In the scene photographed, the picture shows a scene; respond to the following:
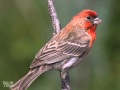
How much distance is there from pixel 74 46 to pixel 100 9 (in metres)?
1.07

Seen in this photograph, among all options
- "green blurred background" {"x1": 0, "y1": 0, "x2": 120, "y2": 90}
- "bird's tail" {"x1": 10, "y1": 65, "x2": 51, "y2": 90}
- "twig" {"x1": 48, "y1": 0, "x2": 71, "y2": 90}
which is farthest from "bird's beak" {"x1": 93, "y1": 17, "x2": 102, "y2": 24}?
"bird's tail" {"x1": 10, "y1": 65, "x2": 51, "y2": 90}

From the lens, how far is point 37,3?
42.6 metres

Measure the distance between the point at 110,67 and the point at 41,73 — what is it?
1.52 meters

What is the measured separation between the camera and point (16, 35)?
4259 cm

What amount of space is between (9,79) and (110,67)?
1.56 meters

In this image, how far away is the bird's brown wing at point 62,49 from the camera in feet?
136

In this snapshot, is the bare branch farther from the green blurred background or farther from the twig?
the green blurred background

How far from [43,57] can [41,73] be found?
25 cm

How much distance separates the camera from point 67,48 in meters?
41.6

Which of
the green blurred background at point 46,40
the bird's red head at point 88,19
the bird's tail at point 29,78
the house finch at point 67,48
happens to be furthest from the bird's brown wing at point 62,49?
the green blurred background at point 46,40

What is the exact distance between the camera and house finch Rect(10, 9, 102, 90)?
4109 centimetres

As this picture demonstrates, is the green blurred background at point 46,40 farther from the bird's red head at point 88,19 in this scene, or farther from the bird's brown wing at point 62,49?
the bird's brown wing at point 62,49

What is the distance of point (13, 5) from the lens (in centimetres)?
4253

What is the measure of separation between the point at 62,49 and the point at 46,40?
89 centimetres
